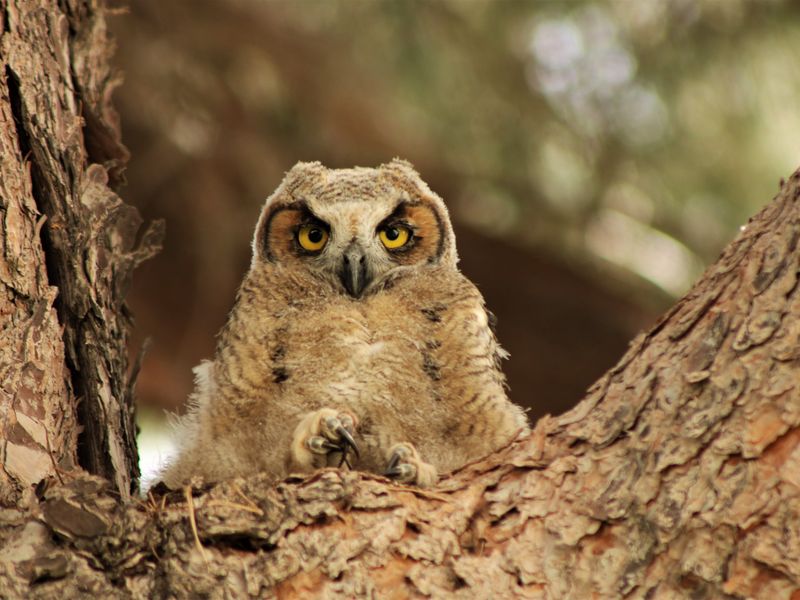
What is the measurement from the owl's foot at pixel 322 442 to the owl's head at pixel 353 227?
1.97 ft

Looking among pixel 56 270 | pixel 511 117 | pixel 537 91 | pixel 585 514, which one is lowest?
pixel 585 514

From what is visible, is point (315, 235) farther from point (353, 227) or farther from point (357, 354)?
point (357, 354)

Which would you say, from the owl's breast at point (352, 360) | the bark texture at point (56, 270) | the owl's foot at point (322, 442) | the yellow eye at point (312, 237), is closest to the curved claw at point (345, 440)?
the owl's foot at point (322, 442)

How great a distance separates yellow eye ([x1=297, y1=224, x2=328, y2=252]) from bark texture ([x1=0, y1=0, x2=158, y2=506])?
0.50 meters

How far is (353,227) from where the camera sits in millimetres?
3182

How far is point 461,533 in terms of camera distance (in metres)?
2.14

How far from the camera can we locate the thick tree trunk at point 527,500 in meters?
1.93

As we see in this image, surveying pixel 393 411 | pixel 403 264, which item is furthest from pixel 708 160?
pixel 393 411

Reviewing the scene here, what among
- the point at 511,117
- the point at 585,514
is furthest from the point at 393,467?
the point at 511,117

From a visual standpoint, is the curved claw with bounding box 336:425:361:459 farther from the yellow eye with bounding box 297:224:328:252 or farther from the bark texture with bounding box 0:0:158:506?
the yellow eye with bounding box 297:224:328:252

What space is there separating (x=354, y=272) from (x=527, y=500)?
108cm

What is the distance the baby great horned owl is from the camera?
105 inches

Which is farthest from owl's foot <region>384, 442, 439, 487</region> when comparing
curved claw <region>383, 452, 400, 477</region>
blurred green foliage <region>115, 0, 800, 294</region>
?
blurred green foliage <region>115, 0, 800, 294</region>

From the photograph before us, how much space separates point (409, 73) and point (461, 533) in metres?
4.09
